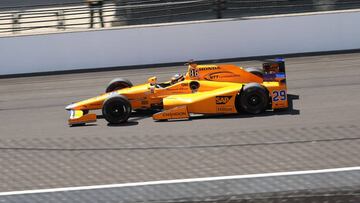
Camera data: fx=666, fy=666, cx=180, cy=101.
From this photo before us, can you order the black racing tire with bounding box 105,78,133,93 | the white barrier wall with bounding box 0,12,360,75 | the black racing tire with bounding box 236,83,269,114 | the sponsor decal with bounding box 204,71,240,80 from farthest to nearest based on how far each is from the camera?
the white barrier wall with bounding box 0,12,360,75 < the black racing tire with bounding box 105,78,133,93 < the sponsor decal with bounding box 204,71,240,80 < the black racing tire with bounding box 236,83,269,114

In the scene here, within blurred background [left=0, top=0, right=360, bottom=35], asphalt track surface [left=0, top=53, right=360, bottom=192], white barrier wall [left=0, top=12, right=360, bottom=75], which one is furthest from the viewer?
blurred background [left=0, top=0, right=360, bottom=35]

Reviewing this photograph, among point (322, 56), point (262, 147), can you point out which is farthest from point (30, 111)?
point (322, 56)

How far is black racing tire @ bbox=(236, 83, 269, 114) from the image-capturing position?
10539 mm

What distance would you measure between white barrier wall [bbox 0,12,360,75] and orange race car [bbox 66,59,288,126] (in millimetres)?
5814

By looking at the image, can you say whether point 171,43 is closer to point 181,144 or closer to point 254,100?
point 254,100

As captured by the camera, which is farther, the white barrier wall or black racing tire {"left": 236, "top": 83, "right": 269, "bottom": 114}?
the white barrier wall

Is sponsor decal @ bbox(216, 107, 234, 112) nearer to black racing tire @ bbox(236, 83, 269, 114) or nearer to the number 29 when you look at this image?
black racing tire @ bbox(236, 83, 269, 114)

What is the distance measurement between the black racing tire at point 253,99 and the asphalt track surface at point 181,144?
15 cm

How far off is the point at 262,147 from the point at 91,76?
329 inches

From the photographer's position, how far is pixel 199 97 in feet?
35.1

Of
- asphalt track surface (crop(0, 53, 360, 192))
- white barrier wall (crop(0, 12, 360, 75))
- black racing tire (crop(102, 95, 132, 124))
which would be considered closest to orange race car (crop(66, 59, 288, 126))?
black racing tire (crop(102, 95, 132, 124))

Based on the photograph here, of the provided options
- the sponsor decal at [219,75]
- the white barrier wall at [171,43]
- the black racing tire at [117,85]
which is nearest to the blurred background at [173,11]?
the white barrier wall at [171,43]

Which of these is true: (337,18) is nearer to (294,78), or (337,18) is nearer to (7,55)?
(294,78)

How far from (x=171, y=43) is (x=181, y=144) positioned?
328 inches
